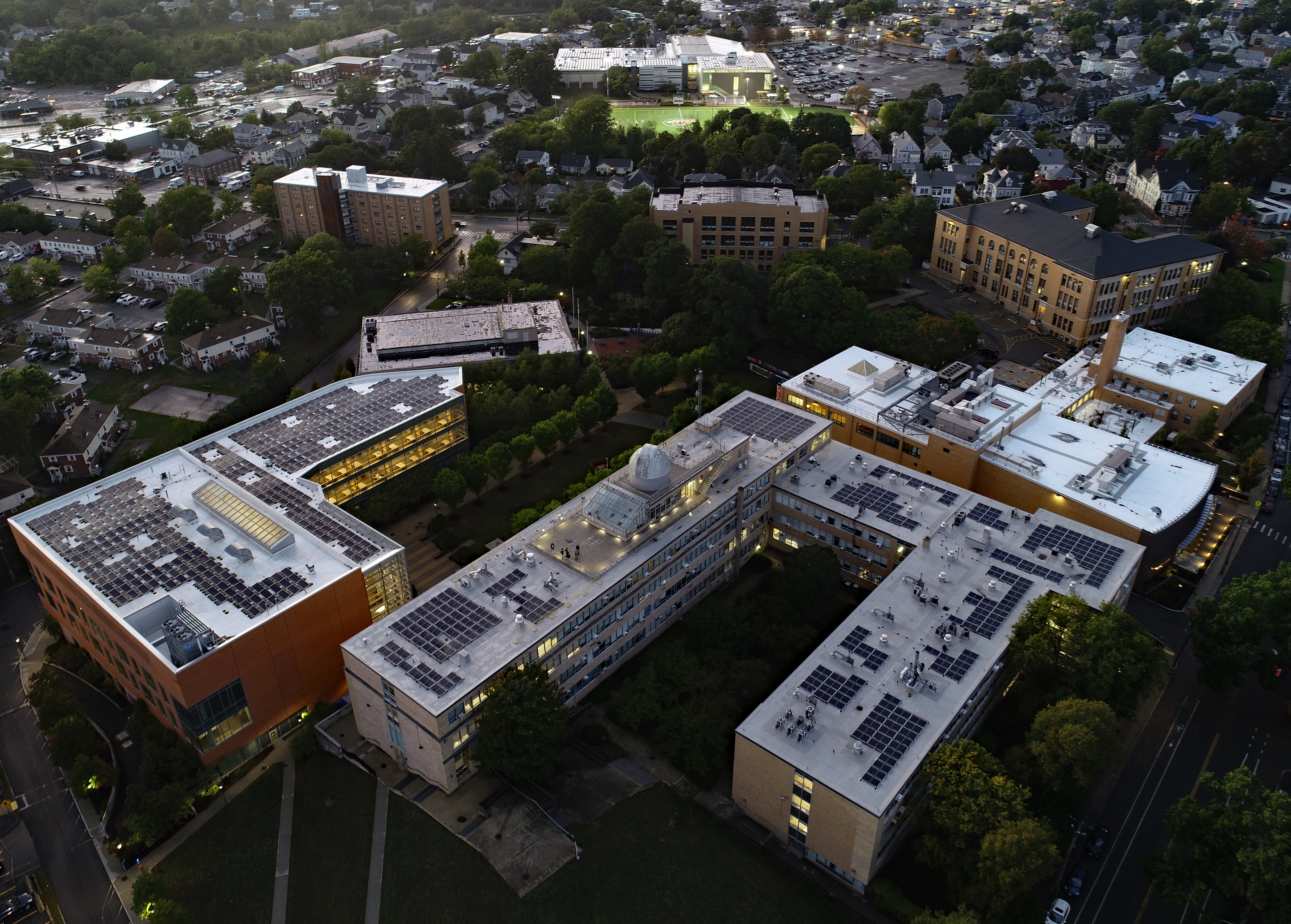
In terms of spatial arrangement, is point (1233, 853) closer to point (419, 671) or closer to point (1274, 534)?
point (1274, 534)

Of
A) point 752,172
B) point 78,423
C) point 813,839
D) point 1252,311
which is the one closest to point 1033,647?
point 813,839

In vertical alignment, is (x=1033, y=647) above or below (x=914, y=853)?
above

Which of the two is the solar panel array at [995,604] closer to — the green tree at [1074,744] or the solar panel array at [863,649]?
the solar panel array at [863,649]

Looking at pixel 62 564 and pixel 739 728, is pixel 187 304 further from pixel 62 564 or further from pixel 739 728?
pixel 739 728

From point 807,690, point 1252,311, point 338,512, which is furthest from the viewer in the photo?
point 1252,311

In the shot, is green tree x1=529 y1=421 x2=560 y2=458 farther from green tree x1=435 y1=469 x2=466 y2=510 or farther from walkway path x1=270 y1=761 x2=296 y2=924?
walkway path x1=270 y1=761 x2=296 y2=924

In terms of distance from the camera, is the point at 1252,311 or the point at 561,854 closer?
the point at 561,854

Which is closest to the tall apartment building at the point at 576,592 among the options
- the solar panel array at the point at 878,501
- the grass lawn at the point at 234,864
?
the solar panel array at the point at 878,501
